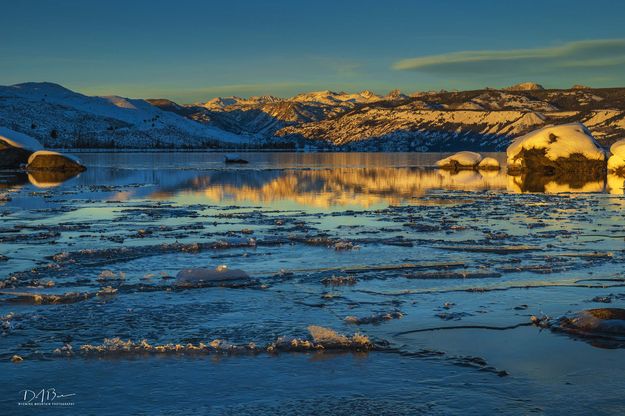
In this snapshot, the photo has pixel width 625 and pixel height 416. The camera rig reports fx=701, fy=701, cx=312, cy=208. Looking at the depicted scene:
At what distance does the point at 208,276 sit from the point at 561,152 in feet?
175

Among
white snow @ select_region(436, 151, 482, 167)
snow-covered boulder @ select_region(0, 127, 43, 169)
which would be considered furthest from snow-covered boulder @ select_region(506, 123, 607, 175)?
snow-covered boulder @ select_region(0, 127, 43, 169)

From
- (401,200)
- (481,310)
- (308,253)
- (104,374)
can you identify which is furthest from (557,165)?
(104,374)

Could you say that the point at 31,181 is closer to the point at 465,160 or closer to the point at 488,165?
the point at 465,160

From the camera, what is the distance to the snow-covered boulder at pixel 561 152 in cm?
6044

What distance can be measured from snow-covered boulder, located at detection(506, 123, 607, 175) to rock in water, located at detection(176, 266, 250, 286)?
52.7 m

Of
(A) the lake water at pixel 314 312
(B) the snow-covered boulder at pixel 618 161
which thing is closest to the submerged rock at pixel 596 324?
(A) the lake water at pixel 314 312

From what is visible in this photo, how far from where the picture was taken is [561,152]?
2387 inches

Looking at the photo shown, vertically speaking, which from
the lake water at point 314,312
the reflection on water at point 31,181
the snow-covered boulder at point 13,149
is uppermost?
the snow-covered boulder at point 13,149

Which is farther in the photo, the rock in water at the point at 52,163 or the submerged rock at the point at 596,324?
the rock in water at the point at 52,163

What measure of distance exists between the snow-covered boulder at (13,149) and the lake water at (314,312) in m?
56.0

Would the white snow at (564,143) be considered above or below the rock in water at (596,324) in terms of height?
above
